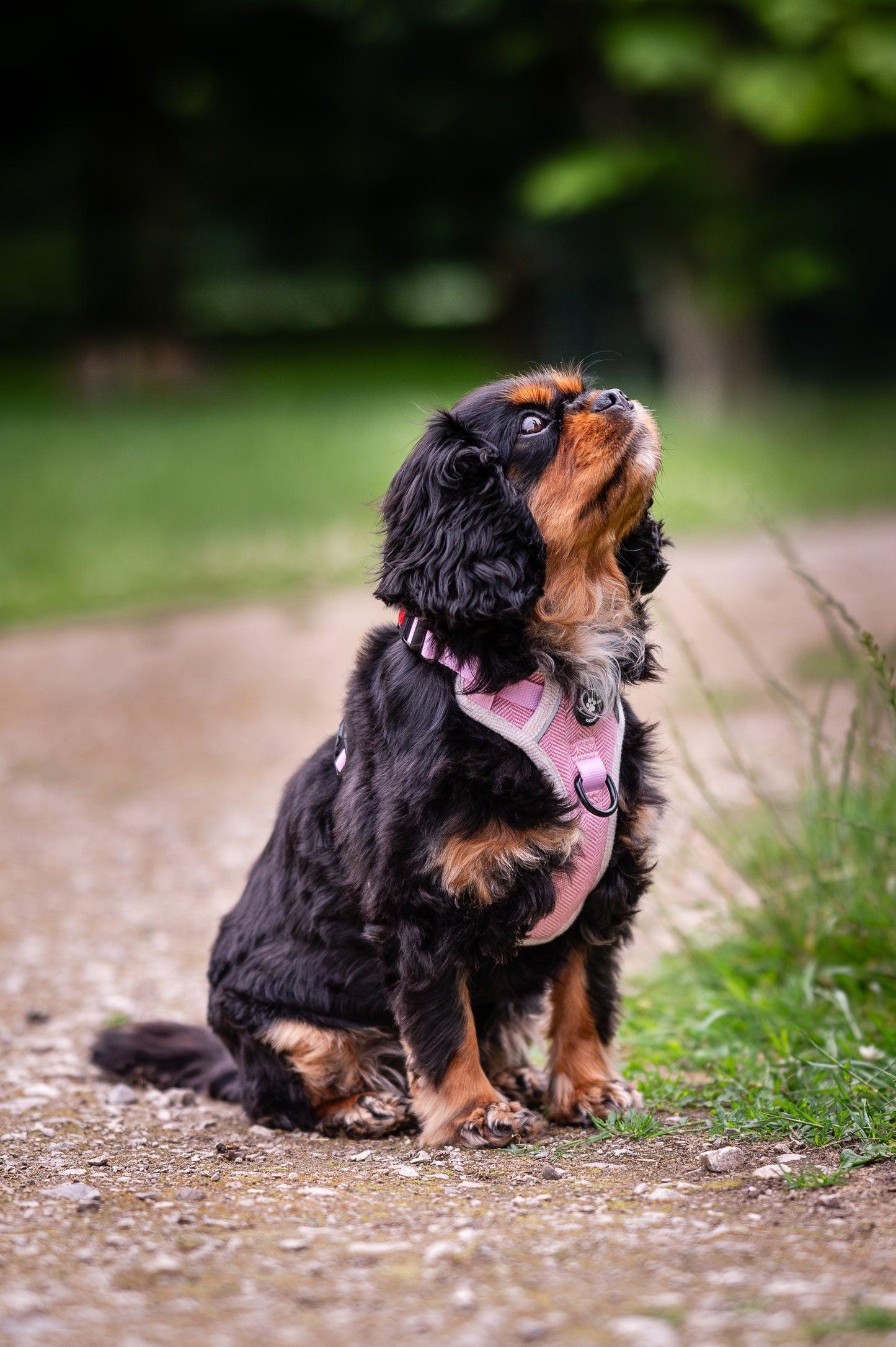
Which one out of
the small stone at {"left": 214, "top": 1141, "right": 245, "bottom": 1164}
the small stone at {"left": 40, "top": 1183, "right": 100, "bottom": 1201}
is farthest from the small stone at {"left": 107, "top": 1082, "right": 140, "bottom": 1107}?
the small stone at {"left": 40, "top": 1183, "right": 100, "bottom": 1201}

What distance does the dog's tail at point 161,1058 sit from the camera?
3.89 metres

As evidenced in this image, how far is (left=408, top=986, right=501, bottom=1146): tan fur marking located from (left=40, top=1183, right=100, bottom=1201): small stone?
2.52ft

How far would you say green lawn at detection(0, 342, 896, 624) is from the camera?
1093 cm

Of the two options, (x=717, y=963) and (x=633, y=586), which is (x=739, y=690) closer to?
(x=717, y=963)

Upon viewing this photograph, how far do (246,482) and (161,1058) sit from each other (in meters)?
11.5

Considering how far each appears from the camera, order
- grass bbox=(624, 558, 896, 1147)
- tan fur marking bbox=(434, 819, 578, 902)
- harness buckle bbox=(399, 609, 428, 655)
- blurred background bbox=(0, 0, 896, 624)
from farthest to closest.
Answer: blurred background bbox=(0, 0, 896, 624)
grass bbox=(624, 558, 896, 1147)
harness buckle bbox=(399, 609, 428, 655)
tan fur marking bbox=(434, 819, 578, 902)

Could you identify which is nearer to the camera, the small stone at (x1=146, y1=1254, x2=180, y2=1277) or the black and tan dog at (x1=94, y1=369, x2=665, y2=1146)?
the small stone at (x1=146, y1=1254, x2=180, y2=1277)

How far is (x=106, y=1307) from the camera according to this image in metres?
2.29

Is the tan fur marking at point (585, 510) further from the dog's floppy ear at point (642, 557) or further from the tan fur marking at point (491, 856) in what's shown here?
the tan fur marking at point (491, 856)

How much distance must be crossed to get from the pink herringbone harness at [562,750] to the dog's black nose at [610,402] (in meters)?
0.66

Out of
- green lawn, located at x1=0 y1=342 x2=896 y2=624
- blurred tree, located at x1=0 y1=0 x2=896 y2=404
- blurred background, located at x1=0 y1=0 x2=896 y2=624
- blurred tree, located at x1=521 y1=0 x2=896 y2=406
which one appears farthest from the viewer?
blurred tree, located at x1=0 y1=0 x2=896 y2=404

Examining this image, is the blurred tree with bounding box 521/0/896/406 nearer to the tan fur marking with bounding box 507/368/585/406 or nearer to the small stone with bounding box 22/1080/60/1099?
the tan fur marking with bounding box 507/368/585/406

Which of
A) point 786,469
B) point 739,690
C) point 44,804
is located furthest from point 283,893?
point 786,469

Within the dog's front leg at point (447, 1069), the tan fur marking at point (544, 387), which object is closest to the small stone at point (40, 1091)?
the dog's front leg at point (447, 1069)
